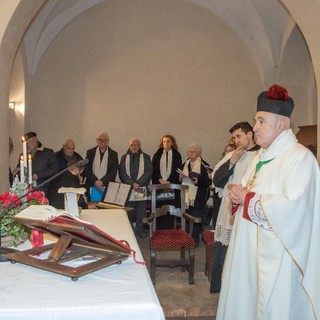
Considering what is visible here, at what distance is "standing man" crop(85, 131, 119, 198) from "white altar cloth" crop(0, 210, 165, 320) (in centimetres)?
556

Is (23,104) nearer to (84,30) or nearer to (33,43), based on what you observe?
(33,43)

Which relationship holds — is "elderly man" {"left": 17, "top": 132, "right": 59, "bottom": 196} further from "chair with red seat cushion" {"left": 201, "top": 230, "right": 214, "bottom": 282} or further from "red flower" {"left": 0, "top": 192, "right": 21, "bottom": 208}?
"red flower" {"left": 0, "top": 192, "right": 21, "bottom": 208}

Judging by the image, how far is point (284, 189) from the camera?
2.53 meters

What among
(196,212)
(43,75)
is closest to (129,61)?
(43,75)

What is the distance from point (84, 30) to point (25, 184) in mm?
6939

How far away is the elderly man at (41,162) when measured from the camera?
602 cm

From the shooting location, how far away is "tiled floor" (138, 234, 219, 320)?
4059mm

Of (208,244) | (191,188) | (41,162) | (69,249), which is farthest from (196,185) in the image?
(69,249)

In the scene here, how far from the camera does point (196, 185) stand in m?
6.88

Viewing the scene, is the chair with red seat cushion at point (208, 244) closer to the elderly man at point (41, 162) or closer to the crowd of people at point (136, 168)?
the crowd of people at point (136, 168)

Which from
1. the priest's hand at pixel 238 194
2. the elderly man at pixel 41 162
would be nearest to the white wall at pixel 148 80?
the elderly man at pixel 41 162

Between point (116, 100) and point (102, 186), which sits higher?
point (116, 100)

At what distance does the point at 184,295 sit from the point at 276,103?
258 centimetres

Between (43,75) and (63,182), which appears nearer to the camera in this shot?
(63,182)
